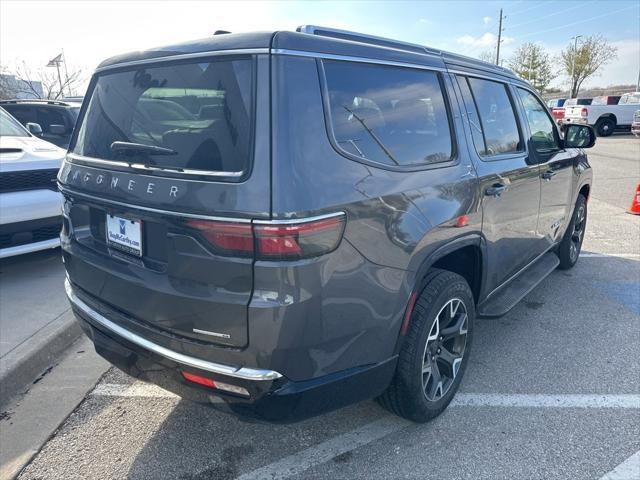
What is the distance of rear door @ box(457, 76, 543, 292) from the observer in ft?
10.1

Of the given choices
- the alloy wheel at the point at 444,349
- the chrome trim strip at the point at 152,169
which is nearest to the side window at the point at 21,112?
the chrome trim strip at the point at 152,169

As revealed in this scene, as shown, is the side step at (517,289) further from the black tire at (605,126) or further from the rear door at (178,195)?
the black tire at (605,126)

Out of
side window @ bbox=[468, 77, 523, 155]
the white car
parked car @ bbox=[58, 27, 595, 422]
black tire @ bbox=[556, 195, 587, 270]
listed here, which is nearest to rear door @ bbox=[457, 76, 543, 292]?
side window @ bbox=[468, 77, 523, 155]

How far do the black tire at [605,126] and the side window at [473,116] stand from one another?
974 inches

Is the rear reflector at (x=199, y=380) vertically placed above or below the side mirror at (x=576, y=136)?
below

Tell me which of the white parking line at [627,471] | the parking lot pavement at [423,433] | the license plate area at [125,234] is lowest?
the parking lot pavement at [423,433]

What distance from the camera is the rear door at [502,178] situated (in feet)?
10.1

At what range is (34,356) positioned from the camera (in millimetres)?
3414

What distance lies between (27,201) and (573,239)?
221 inches

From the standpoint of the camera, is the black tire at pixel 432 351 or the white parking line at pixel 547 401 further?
the white parking line at pixel 547 401

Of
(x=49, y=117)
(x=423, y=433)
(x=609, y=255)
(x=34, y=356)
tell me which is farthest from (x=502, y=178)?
(x=49, y=117)

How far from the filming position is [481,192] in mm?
2951

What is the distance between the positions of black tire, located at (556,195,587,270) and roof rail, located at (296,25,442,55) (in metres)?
3.11

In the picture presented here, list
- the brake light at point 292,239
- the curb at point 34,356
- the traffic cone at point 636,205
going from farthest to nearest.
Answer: the traffic cone at point 636,205 < the curb at point 34,356 < the brake light at point 292,239
